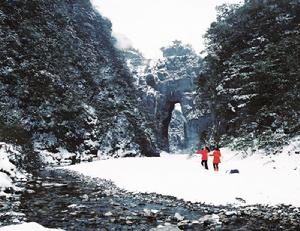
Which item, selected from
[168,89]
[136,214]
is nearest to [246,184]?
[136,214]

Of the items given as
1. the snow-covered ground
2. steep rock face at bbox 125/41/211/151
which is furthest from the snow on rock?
steep rock face at bbox 125/41/211/151

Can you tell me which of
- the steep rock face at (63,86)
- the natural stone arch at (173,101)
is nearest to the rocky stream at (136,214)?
the steep rock face at (63,86)

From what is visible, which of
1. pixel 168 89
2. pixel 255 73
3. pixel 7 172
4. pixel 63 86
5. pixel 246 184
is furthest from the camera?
pixel 168 89

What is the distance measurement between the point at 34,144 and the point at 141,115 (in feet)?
76.0

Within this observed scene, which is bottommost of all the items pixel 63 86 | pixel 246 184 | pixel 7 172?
pixel 7 172

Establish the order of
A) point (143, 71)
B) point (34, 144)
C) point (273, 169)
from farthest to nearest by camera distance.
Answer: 1. point (143, 71)
2. point (34, 144)
3. point (273, 169)

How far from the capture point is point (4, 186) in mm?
13172

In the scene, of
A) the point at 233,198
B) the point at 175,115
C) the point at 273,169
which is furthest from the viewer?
the point at 175,115

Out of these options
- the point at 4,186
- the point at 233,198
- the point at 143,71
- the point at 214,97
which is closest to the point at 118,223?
the point at 233,198

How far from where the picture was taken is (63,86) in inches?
1786

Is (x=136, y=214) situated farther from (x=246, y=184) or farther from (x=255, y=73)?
(x=255, y=73)

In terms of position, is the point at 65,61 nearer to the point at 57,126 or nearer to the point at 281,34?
the point at 57,126

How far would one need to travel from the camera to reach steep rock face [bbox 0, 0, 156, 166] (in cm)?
3916

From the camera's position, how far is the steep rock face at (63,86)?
128 ft
